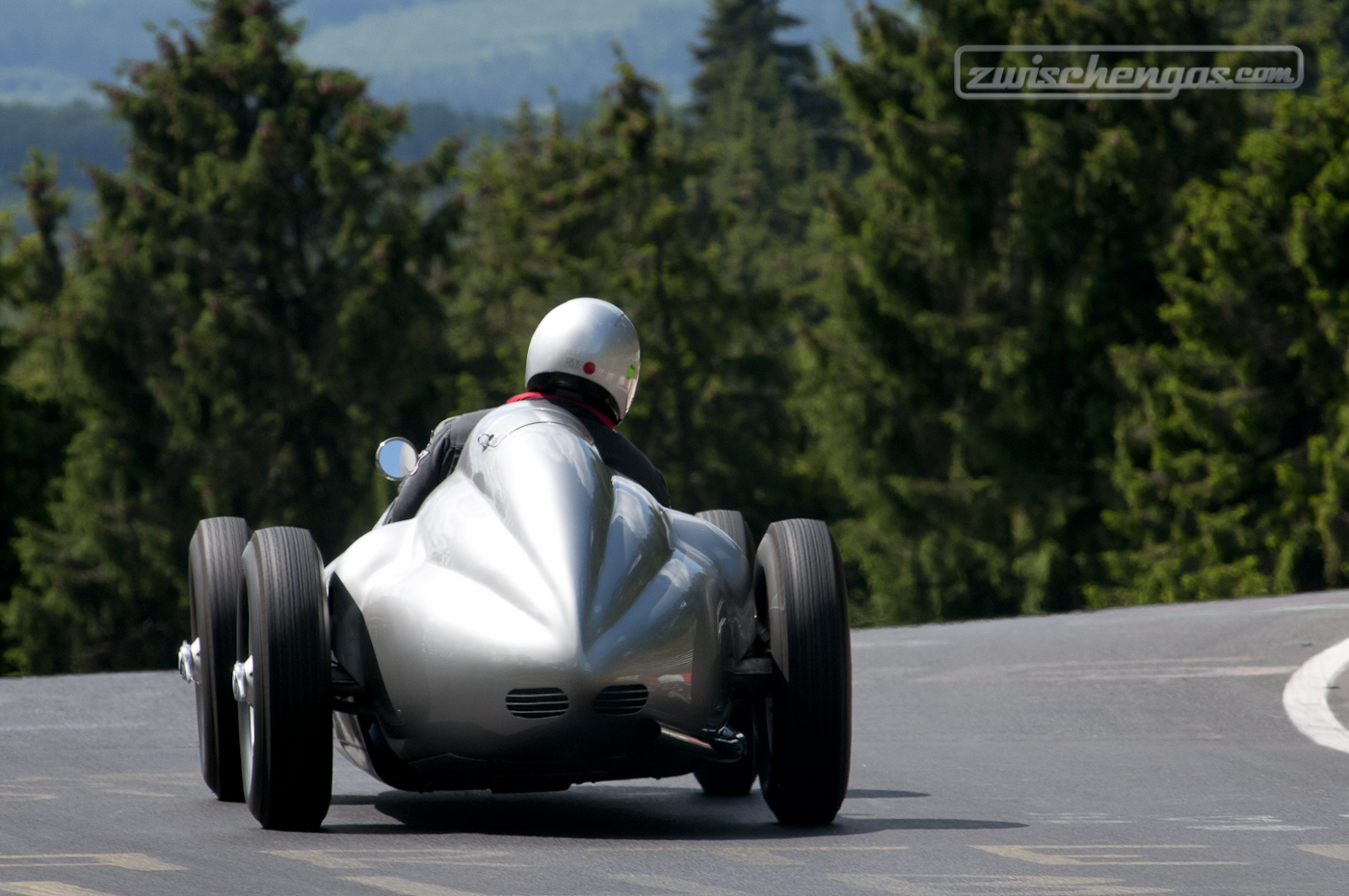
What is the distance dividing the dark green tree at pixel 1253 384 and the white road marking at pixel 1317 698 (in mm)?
22229

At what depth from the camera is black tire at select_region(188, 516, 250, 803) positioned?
24.4 ft

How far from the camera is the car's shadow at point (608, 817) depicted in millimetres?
6688

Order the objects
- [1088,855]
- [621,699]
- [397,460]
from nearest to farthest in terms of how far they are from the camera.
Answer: [1088,855] < [621,699] < [397,460]

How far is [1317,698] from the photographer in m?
11.6

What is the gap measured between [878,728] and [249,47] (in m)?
36.6

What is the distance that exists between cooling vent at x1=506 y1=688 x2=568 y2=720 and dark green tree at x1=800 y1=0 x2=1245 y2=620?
32519mm

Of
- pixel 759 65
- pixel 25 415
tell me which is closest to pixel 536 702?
pixel 25 415

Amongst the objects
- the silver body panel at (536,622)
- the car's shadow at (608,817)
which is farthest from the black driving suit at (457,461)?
the car's shadow at (608,817)

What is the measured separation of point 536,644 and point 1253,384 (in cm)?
3168

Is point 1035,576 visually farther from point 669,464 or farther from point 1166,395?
point 669,464

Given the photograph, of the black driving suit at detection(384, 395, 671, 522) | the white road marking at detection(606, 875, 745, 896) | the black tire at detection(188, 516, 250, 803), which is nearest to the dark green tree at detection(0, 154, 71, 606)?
the black tire at detection(188, 516, 250, 803)

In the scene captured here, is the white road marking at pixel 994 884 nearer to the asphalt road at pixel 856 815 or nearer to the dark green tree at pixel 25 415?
the asphalt road at pixel 856 815

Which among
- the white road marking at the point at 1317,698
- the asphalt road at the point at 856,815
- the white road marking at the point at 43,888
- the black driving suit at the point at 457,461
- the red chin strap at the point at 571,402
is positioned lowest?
the white road marking at the point at 1317,698

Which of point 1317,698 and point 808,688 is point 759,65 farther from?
point 808,688
